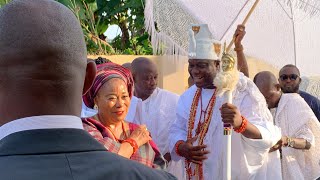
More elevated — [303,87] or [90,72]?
[90,72]

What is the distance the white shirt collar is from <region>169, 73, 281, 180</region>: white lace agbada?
312 cm

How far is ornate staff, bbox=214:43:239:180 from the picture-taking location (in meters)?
4.17

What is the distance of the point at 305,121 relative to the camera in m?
5.43

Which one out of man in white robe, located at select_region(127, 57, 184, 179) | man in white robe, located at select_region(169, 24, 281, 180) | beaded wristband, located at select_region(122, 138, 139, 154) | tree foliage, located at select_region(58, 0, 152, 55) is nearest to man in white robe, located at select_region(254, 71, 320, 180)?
man in white robe, located at select_region(169, 24, 281, 180)

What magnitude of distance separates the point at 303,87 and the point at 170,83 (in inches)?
164

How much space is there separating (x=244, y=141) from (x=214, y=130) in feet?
0.82

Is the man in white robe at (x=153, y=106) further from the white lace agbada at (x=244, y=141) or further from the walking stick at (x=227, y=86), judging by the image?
the walking stick at (x=227, y=86)

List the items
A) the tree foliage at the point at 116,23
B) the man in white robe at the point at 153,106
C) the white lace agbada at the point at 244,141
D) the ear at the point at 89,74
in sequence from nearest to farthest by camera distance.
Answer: the ear at the point at 89,74, the white lace agbada at the point at 244,141, the man in white robe at the point at 153,106, the tree foliage at the point at 116,23

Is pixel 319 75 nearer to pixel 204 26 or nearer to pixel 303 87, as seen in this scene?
pixel 204 26

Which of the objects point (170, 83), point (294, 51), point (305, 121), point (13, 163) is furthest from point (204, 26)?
point (170, 83)

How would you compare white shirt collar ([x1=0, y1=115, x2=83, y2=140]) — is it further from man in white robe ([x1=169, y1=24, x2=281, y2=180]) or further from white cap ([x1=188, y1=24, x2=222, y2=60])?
white cap ([x1=188, y1=24, x2=222, y2=60])

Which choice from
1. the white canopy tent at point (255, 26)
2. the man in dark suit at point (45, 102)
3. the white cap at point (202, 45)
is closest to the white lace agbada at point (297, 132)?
→ the white canopy tent at point (255, 26)

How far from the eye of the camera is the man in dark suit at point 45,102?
53.7 inches

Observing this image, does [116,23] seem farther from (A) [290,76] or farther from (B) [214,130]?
(B) [214,130]
